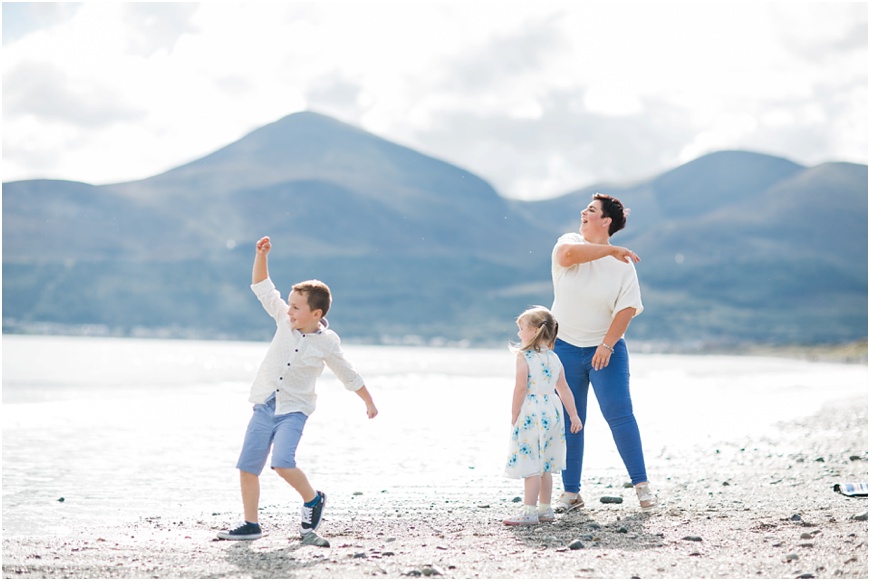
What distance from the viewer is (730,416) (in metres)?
17.8

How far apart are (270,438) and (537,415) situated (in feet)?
5.90

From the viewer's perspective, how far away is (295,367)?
622 centimetres

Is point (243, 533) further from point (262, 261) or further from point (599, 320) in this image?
point (599, 320)

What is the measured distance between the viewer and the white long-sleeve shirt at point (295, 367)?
20.4ft

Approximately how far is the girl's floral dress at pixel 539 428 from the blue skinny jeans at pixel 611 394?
0.35 m

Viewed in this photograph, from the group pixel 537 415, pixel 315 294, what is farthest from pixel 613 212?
pixel 315 294

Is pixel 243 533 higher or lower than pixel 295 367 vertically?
lower

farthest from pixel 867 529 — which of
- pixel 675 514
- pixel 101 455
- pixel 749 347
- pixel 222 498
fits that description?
pixel 749 347

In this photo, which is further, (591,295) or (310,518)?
(591,295)

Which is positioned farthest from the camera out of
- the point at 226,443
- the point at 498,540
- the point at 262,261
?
the point at 226,443

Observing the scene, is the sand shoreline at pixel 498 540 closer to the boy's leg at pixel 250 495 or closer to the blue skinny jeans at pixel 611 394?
the boy's leg at pixel 250 495

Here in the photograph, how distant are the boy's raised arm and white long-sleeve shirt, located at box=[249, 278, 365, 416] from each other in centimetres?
19

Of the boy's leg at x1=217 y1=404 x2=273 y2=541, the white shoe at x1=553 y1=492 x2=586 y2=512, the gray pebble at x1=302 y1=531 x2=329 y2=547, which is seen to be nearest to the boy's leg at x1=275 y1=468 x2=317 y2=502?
the boy's leg at x1=217 y1=404 x2=273 y2=541

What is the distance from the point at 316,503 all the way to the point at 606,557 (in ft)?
6.04
